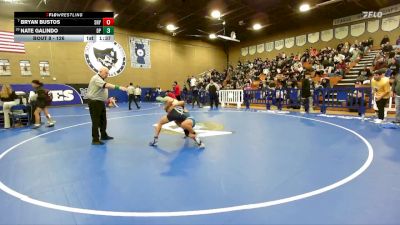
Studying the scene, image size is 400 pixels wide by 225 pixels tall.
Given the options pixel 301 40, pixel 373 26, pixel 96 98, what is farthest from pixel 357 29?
pixel 96 98

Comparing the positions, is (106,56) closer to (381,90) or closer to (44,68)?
(44,68)

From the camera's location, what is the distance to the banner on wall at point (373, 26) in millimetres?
19516

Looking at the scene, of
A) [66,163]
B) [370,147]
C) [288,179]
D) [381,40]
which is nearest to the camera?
[288,179]

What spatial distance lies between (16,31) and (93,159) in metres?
7.99

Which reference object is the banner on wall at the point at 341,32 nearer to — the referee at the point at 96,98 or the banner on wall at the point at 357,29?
the banner on wall at the point at 357,29

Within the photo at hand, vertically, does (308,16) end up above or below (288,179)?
above

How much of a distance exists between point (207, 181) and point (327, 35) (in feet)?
77.1

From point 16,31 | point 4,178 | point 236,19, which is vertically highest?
point 236,19

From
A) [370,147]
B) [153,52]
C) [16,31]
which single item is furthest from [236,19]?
[370,147]

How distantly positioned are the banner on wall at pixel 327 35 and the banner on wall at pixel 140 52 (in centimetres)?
1653

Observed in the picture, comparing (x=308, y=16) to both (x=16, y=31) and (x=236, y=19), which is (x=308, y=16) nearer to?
(x=236, y=19)

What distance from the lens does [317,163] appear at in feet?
13.4
